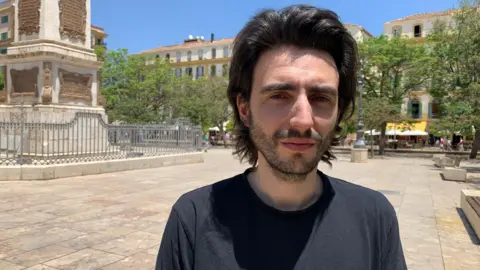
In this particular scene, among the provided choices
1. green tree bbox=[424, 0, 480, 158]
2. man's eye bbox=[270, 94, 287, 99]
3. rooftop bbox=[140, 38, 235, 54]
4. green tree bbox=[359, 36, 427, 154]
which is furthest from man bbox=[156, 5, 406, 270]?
rooftop bbox=[140, 38, 235, 54]

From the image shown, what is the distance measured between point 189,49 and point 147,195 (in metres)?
64.6

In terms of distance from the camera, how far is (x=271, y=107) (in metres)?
1.28

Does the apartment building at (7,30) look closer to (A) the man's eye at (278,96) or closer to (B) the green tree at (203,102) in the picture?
(B) the green tree at (203,102)

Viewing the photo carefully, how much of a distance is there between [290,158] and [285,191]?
133mm

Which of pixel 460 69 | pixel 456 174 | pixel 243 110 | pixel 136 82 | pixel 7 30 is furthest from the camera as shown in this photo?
pixel 7 30

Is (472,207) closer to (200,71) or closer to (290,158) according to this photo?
(290,158)

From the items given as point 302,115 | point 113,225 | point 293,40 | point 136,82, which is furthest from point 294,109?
point 136,82

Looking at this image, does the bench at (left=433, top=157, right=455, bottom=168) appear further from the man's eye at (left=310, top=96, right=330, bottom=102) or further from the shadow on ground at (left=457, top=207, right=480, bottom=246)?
the man's eye at (left=310, top=96, right=330, bottom=102)

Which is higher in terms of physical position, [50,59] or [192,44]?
[192,44]

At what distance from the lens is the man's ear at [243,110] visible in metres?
1.49

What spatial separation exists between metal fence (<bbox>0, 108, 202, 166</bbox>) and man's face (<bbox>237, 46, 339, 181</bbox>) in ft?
29.7

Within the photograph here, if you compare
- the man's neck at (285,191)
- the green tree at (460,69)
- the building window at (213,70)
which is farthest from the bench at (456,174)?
the building window at (213,70)

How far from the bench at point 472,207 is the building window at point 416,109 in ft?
153

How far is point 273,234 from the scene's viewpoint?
1.22 metres
